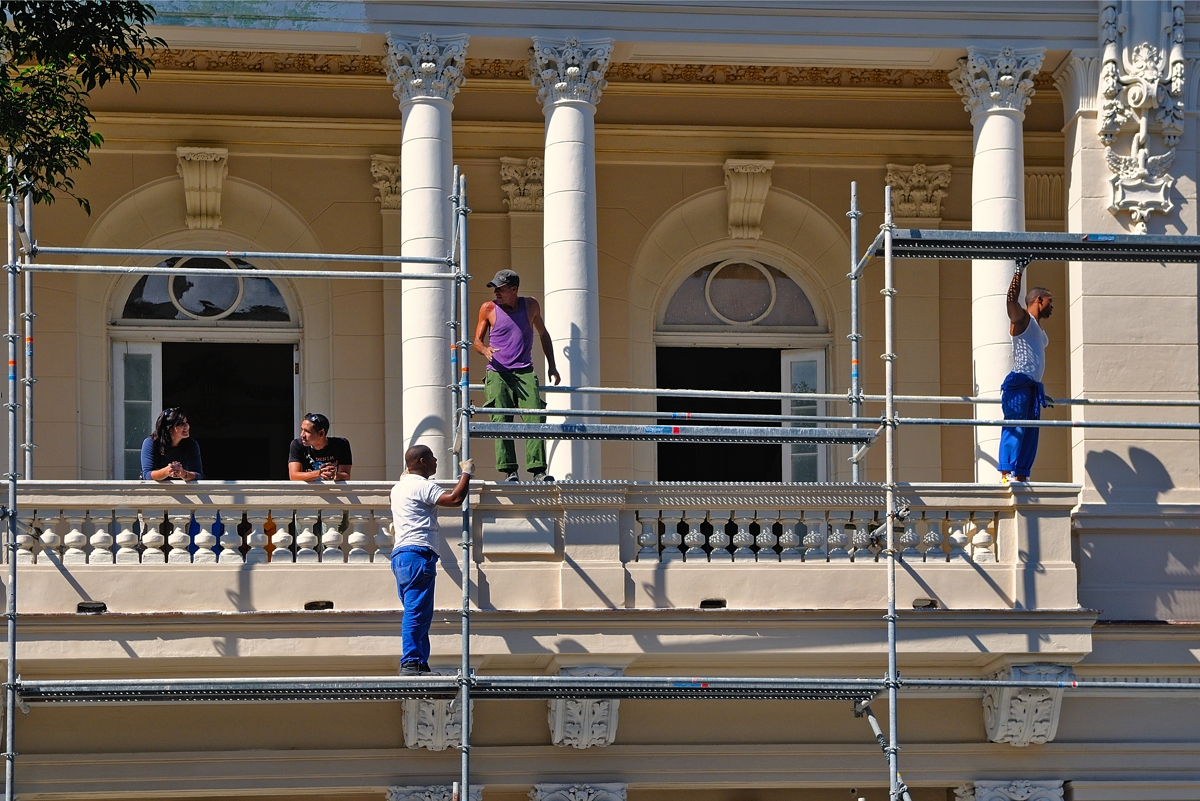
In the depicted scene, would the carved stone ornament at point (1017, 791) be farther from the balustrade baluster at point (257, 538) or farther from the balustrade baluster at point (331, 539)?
the balustrade baluster at point (257, 538)

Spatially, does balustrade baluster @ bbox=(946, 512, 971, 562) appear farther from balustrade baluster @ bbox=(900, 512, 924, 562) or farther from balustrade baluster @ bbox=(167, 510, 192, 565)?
balustrade baluster @ bbox=(167, 510, 192, 565)

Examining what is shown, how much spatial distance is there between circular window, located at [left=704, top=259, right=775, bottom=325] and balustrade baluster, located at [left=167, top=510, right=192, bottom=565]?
28.4 feet

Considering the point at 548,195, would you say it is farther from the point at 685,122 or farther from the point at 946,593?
the point at 946,593

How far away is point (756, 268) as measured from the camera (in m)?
26.2

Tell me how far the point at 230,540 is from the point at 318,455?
119 centimetres

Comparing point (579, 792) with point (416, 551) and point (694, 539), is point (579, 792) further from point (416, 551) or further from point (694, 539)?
point (416, 551)

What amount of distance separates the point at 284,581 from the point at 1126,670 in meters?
7.57

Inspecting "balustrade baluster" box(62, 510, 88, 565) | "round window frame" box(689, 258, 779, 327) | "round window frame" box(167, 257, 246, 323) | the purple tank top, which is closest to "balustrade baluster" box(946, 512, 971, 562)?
the purple tank top

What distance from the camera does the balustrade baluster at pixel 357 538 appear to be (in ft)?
62.8

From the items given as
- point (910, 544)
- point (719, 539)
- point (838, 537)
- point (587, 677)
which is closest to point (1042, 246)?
point (910, 544)

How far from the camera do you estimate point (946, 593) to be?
19625 mm

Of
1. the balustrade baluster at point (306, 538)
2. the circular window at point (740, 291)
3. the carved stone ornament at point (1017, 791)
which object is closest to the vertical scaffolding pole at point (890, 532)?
the carved stone ornament at point (1017, 791)

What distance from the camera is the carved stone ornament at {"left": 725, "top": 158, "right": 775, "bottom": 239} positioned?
25.5 m

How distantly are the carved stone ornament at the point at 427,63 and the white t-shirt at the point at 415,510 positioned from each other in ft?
18.7
